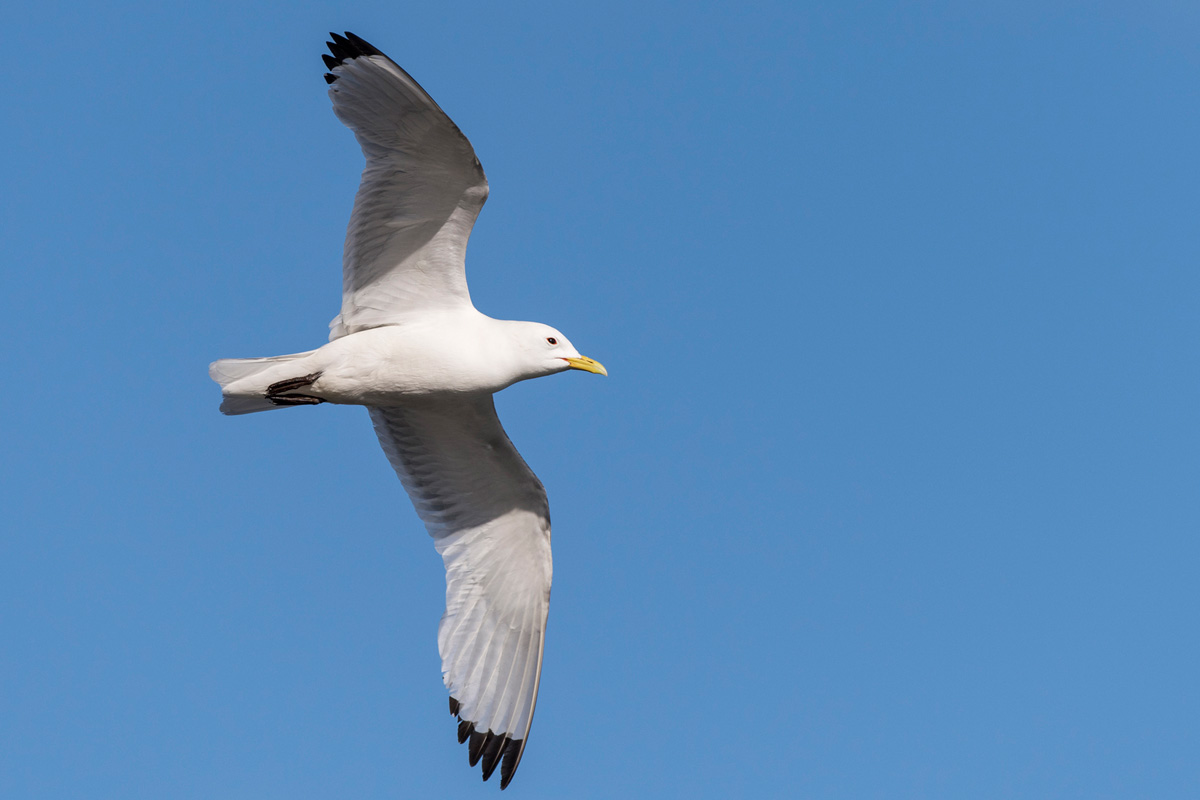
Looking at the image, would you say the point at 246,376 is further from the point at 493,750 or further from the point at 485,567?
the point at 493,750

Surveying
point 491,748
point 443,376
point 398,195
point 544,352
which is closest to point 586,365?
point 544,352

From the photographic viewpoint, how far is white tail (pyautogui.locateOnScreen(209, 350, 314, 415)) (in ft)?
29.6

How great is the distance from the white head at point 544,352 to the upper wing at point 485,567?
4.35 ft

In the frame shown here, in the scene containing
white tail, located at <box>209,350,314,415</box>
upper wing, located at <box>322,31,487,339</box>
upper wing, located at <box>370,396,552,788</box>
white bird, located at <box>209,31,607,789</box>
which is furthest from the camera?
upper wing, located at <box>370,396,552,788</box>

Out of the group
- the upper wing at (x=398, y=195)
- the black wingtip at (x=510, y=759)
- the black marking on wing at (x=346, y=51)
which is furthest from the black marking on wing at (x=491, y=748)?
the black marking on wing at (x=346, y=51)

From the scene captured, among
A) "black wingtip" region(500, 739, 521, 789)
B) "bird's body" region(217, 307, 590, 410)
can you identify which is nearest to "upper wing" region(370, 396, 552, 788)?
"black wingtip" region(500, 739, 521, 789)

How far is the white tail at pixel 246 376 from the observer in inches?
355

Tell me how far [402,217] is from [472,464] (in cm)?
250

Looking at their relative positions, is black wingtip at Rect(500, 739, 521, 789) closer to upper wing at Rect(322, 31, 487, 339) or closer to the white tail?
the white tail

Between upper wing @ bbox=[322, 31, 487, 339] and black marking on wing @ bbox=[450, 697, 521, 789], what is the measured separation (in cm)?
378

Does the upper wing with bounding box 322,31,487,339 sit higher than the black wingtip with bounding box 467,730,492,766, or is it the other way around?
the upper wing with bounding box 322,31,487,339

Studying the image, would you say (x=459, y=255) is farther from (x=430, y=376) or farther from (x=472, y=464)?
(x=472, y=464)

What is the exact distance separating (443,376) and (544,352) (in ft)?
2.70

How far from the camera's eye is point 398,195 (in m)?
8.93
